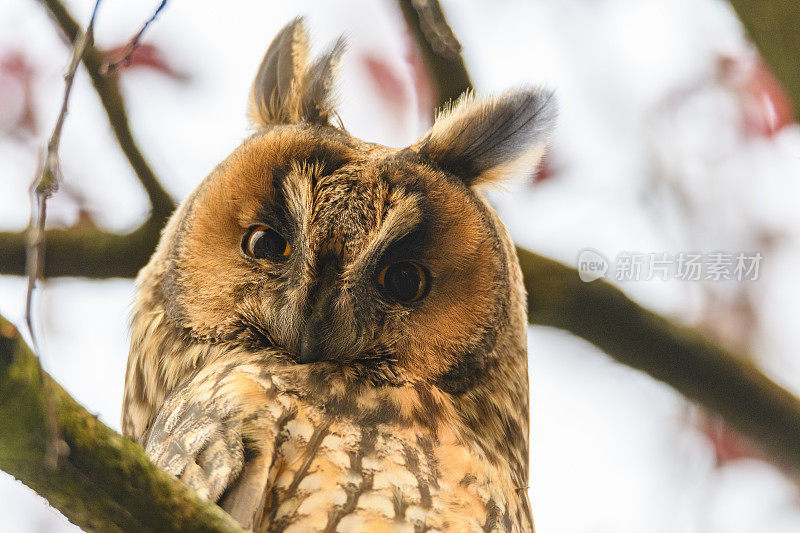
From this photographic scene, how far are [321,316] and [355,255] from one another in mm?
155

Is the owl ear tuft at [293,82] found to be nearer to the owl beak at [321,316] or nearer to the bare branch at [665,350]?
the bare branch at [665,350]

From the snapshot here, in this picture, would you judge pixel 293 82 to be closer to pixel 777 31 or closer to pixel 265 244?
pixel 265 244

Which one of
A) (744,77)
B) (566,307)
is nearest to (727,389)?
(566,307)

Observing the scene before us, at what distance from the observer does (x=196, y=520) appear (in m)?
0.98

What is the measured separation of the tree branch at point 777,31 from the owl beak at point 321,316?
119cm

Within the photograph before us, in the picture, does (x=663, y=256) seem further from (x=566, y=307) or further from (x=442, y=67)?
(x=442, y=67)

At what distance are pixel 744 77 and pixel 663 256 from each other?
0.82m

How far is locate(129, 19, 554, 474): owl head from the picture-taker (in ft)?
5.93

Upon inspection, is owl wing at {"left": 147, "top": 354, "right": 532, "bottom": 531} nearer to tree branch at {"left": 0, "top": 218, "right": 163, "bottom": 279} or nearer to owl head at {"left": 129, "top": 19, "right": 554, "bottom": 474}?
owl head at {"left": 129, "top": 19, "right": 554, "bottom": 474}

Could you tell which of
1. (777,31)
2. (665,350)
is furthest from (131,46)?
(665,350)

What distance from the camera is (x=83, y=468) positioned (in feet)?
3.06

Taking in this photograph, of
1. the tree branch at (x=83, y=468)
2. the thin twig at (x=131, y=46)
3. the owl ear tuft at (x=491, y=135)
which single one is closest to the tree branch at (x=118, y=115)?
the thin twig at (x=131, y=46)

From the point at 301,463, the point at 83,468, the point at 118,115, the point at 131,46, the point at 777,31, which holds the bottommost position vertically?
the point at 83,468

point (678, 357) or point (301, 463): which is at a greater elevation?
point (678, 357)
